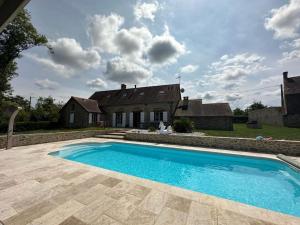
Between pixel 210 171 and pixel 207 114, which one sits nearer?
pixel 210 171

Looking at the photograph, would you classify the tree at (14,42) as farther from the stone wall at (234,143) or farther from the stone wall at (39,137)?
the stone wall at (234,143)

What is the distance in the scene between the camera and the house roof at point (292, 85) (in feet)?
64.2

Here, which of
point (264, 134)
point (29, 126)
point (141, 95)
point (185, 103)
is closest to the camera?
point (264, 134)

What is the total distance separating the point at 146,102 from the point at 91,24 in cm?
1253

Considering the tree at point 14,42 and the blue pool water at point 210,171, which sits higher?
the tree at point 14,42

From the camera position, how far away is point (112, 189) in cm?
342

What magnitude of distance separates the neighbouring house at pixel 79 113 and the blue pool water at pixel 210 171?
1059 cm

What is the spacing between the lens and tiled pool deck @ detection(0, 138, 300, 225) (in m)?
2.36

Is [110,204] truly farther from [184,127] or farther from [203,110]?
[203,110]

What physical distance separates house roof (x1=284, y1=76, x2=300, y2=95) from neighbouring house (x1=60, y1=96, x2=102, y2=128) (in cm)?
2762

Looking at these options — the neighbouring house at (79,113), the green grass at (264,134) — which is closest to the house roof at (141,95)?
→ the neighbouring house at (79,113)

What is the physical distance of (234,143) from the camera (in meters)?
8.57

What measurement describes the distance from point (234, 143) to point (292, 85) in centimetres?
2009

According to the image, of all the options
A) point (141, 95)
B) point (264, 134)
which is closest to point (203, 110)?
point (264, 134)
